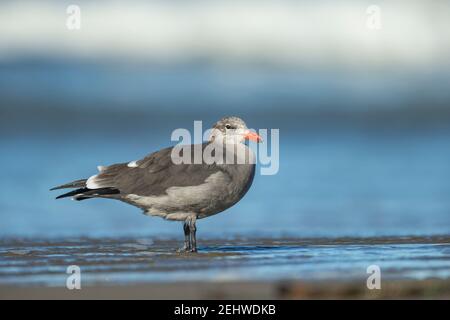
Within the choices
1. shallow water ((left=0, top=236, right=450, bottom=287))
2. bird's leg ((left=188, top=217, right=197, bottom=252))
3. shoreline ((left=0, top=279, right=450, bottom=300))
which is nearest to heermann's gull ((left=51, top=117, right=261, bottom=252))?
bird's leg ((left=188, top=217, right=197, bottom=252))

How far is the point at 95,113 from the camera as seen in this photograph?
20641 millimetres

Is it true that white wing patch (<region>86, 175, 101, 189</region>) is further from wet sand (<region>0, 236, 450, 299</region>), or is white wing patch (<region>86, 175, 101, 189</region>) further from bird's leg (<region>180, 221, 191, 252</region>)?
bird's leg (<region>180, 221, 191, 252</region>)

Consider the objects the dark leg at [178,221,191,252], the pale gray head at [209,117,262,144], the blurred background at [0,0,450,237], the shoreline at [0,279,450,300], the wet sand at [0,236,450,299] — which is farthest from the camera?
the blurred background at [0,0,450,237]

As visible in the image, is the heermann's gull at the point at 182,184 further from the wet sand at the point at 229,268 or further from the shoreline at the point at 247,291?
the shoreline at the point at 247,291

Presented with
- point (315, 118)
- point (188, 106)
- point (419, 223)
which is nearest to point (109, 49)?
point (188, 106)

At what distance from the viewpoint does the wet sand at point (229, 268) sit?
6.59m

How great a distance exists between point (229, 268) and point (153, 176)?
1.39 meters

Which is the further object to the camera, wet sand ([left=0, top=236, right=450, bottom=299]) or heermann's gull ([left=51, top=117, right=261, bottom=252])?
heermann's gull ([left=51, top=117, right=261, bottom=252])

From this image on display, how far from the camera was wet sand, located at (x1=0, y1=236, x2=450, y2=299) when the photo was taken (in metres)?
6.59

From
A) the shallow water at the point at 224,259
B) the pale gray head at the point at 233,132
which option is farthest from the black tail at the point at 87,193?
the pale gray head at the point at 233,132

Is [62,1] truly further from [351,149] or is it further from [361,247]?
[361,247]

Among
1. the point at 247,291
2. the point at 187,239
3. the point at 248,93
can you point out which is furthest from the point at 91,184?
the point at 248,93

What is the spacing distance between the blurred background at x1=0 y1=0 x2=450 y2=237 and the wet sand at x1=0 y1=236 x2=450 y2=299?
208cm

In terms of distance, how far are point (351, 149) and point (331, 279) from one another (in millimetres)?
9526
